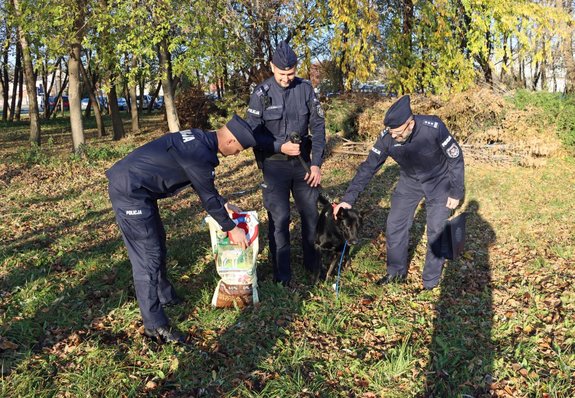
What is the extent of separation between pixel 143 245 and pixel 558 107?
1031 centimetres

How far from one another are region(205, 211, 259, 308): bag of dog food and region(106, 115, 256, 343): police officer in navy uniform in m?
0.56

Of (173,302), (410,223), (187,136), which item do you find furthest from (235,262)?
(410,223)

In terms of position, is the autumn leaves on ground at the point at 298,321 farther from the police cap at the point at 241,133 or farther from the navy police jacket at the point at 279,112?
the police cap at the point at 241,133

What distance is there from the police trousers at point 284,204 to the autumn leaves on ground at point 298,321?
31cm

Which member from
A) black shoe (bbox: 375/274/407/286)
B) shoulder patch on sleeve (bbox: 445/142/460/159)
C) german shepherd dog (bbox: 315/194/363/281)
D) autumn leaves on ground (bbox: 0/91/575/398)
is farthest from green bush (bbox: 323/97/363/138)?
shoulder patch on sleeve (bbox: 445/142/460/159)

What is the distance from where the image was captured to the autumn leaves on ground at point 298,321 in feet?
10.3

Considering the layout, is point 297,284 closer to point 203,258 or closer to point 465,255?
point 203,258

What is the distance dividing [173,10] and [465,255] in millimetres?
9974

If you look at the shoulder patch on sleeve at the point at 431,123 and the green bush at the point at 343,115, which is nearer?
the shoulder patch on sleeve at the point at 431,123

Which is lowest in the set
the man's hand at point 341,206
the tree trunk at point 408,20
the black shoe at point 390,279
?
the black shoe at point 390,279

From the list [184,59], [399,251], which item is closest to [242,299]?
[399,251]

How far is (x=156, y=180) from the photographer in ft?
10.8

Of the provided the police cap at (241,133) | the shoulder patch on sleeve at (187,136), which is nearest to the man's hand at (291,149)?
the police cap at (241,133)

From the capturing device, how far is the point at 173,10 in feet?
38.0
